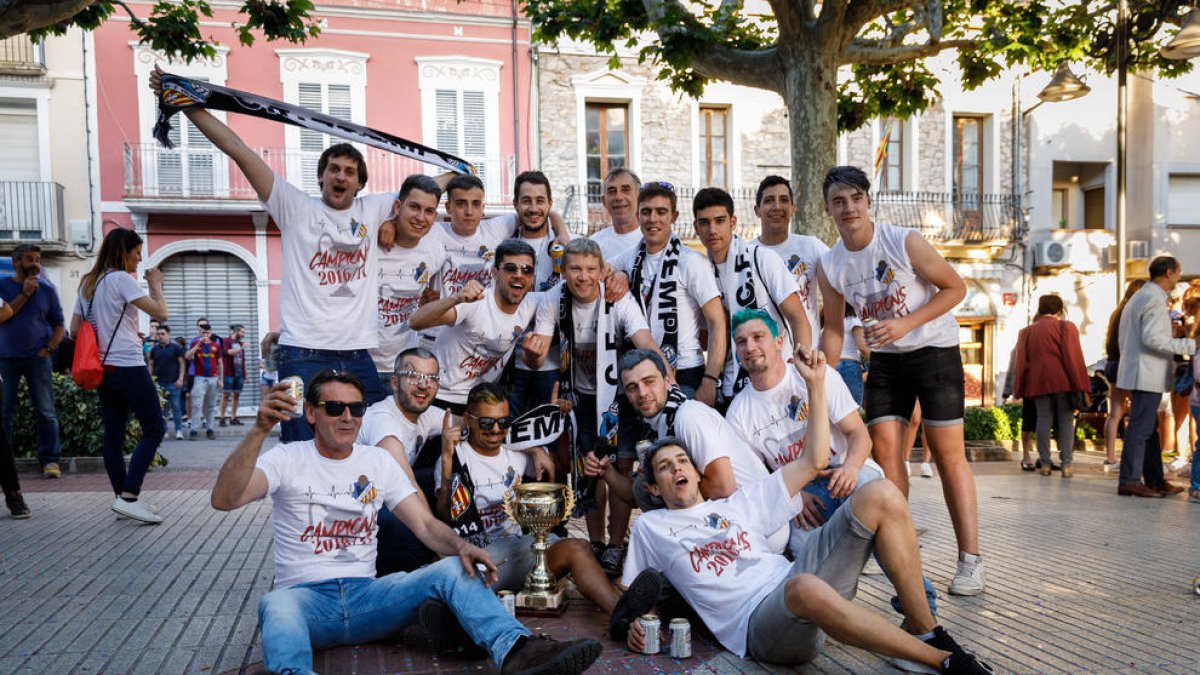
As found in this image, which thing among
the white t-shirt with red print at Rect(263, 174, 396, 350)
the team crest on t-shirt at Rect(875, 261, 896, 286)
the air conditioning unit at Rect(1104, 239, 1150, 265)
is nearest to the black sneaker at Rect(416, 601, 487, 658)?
the white t-shirt with red print at Rect(263, 174, 396, 350)

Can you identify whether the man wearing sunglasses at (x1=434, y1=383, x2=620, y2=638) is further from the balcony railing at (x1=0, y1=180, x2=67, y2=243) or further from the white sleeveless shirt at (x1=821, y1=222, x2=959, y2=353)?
the balcony railing at (x1=0, y1=180, x2=67, y2=243)

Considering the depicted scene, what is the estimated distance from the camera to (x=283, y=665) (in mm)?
3133

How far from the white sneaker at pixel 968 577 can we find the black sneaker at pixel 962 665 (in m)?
1.53

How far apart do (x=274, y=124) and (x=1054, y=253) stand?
707 inches

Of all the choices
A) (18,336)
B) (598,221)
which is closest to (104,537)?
(18,336)

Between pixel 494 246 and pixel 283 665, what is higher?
pixel 494 246

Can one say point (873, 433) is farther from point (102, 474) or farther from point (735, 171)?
point (735, 171)

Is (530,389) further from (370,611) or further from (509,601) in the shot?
(370,611)

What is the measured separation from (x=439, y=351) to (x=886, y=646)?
297 centimetres

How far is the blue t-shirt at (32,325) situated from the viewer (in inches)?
305

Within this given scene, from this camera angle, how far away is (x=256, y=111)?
5238mm

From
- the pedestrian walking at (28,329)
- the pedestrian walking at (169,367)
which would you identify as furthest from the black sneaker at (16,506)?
the pedestrian walking at (169,367)

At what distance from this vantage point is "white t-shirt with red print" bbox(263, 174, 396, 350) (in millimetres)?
5012

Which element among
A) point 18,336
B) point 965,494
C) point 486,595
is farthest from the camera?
point 18,336
